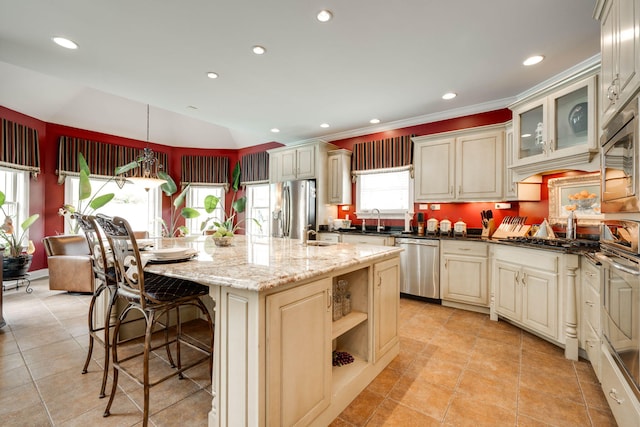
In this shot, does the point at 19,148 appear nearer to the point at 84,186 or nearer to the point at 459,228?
the point at 84,186

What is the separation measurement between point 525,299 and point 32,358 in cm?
437

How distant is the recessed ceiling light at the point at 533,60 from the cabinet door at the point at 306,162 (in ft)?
10.1

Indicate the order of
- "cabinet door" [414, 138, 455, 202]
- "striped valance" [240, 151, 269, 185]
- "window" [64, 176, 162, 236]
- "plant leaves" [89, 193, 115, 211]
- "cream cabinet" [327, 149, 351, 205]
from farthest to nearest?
"striped valance" [240, 151, 269, 185], "window" [64, 176, 162, 236], "cream cabinet" [327, 149, 351, 205], "plant leaves" [89, 193, 115, 211], "cabinet door" [414, 138, 455, 202]

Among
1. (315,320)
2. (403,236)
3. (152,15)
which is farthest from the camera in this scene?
(403,236)

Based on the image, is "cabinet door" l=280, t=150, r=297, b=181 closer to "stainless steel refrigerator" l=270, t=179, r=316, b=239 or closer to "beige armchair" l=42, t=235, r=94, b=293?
"stainless steel refrigerator" l=270, t=179, r=316, b=239

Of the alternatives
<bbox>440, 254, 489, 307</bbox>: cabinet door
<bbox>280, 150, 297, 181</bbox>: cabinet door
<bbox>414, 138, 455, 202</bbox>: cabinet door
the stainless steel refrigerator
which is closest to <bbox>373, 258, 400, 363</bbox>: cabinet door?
<bbox>440, 254, 489, 307</bbox>: cabinet door

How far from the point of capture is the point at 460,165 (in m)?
3.84

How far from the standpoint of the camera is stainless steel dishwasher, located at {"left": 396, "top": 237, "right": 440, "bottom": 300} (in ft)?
12.1

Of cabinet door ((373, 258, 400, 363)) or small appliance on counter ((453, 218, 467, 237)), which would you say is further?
small appliance on counter ((453, 218, 467, 237))

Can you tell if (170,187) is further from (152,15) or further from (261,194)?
(152,15)

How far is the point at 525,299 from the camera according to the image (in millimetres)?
2730

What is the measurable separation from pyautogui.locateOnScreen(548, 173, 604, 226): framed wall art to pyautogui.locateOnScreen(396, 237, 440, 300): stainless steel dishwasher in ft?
4.28

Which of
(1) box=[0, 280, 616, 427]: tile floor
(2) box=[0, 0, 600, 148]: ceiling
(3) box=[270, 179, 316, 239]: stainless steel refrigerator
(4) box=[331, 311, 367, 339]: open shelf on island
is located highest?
(2) box=[0, 0, 600, 148]: ceiling

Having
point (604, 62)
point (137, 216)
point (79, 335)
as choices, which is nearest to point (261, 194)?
point (137, 216)
